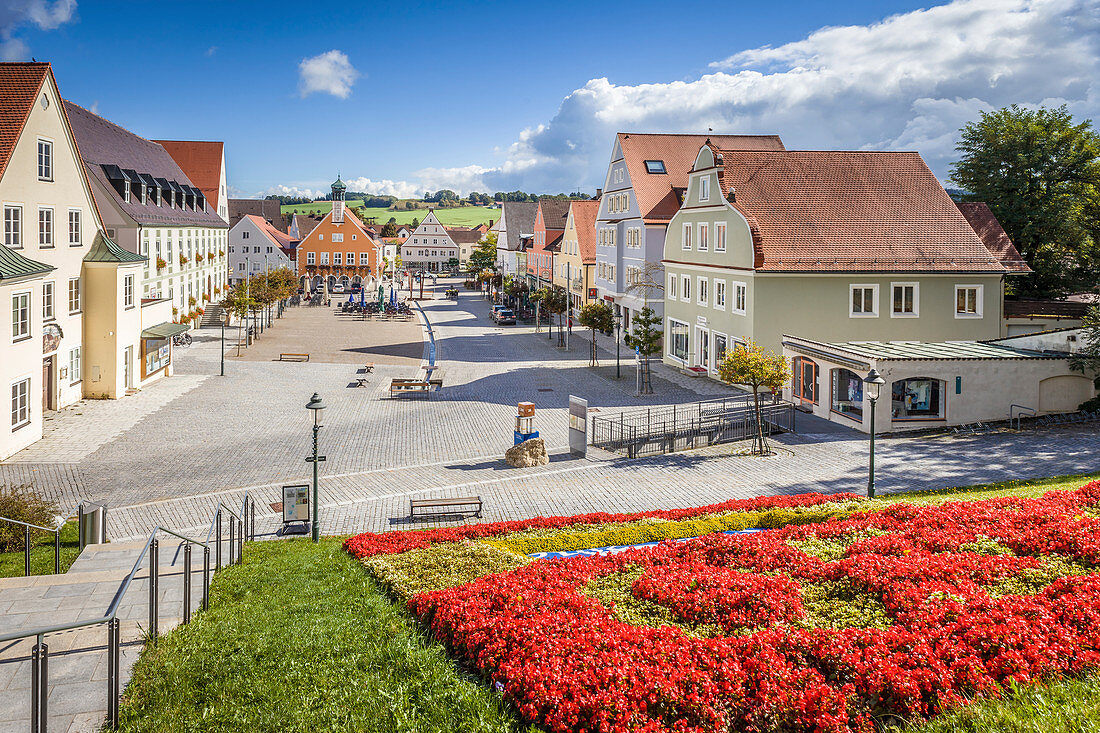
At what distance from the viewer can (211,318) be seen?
64125 millimetres

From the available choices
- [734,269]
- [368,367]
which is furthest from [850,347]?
[368,367]

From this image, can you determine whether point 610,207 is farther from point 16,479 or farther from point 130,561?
point 130,561

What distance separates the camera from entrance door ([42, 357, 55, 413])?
30.4m

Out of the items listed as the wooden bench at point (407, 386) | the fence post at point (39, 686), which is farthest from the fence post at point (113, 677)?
the wooden bench at point (407, 386)

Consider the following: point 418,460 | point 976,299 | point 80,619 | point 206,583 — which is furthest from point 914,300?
point 80,619

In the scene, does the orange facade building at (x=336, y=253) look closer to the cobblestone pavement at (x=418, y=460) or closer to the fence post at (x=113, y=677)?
the cobblestone pavement at (x=418, y=460)

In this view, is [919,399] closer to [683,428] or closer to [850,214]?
[683,428]

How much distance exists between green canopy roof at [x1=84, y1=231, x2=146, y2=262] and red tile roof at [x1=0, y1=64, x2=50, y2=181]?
19.9 feet

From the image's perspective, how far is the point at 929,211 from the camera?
1500 inches

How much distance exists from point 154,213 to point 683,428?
38131 millimetres

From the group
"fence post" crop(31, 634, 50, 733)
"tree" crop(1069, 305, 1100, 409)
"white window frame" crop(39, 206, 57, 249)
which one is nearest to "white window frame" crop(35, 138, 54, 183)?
"white window frame" crop(39, 206, 57, 249)

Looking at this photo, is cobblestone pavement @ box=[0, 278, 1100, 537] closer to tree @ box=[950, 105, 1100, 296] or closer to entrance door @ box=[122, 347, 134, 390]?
entrance door @ box=[122, 347, 134, 390]

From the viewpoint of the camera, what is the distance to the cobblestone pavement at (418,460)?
2081 cm

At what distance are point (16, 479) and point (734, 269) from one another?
27.5 m
